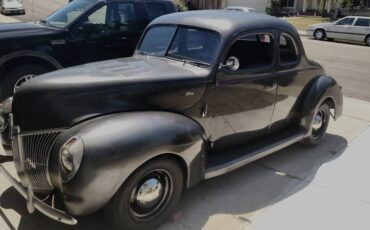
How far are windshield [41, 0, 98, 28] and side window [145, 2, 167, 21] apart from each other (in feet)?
3.57

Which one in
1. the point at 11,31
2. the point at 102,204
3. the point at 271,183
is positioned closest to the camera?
the point at 102,204

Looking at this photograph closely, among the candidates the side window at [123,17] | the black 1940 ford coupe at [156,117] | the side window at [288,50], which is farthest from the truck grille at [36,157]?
the side window at [123,17]

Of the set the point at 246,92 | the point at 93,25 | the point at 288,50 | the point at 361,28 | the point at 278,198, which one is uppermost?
the point at 93,25

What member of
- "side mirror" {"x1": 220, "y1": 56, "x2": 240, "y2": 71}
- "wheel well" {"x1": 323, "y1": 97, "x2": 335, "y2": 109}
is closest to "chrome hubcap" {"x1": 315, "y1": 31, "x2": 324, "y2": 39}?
"wheel well" {"x1": 323, "y1": 97, "x2": 335, "y2": 109}

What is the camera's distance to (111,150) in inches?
120

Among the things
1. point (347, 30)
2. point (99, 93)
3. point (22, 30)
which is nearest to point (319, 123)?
point (99, 93)

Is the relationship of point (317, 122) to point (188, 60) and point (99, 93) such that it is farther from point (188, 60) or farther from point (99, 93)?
point (99, 93)

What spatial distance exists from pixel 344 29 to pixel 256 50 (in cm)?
1840

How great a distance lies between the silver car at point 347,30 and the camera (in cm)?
2056

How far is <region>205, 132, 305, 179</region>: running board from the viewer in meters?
4.00

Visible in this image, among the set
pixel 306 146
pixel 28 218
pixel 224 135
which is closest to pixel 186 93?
pixel 224 135

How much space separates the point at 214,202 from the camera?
4152 millimetres

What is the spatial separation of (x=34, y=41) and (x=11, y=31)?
40 cm

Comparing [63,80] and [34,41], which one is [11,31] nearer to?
[34,41]
